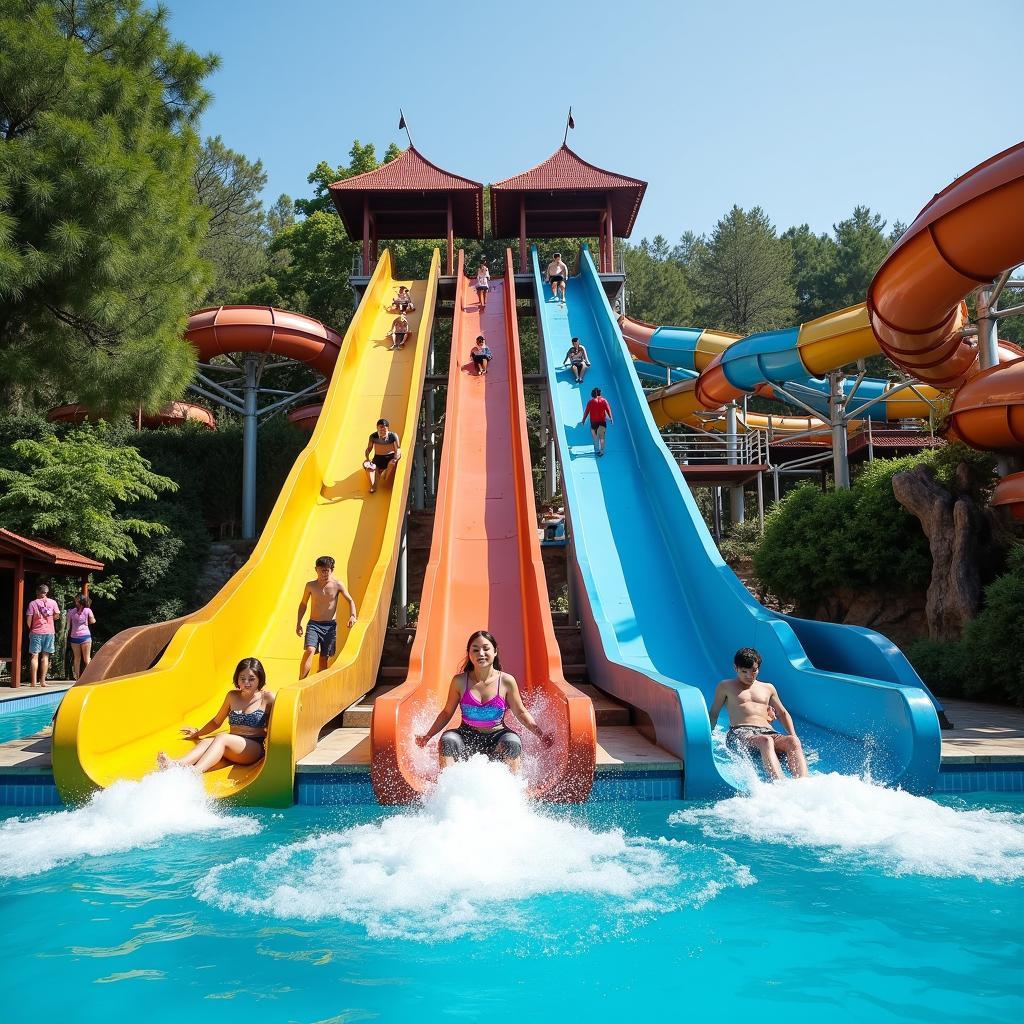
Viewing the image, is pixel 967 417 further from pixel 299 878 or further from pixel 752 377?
pixel 299 878

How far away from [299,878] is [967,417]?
8657 millimetres

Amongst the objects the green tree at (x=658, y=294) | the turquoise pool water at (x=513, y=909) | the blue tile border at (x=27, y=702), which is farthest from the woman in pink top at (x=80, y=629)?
the green tree at (x=658, y=294)

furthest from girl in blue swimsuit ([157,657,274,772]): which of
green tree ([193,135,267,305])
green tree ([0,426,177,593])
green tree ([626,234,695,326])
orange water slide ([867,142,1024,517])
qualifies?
green tree ([626,234,695,326])

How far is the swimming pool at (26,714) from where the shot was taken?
334 inches

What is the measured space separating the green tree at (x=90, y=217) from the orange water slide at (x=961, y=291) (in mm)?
9182

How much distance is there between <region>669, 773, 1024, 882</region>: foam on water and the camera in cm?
416

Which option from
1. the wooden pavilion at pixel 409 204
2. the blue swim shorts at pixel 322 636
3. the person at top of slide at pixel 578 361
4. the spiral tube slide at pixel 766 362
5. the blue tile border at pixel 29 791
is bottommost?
the blue tile border at pixel 29 791

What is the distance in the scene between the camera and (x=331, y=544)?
9.81m

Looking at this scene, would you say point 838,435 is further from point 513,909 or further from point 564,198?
point 513,909

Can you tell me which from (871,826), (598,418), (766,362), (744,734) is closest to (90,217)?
(598,418)

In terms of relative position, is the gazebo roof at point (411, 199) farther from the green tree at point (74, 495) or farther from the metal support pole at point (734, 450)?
the green tree at point (74, 495)

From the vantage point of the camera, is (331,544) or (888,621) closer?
(331,544)

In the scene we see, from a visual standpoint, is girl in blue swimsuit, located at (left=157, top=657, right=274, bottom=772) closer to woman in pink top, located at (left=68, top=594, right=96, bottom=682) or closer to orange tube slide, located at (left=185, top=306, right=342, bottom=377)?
woman in pink top, located at (left=68, top=594, right=96, bottom=682)

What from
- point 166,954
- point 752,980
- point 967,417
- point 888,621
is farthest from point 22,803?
point 888,621
